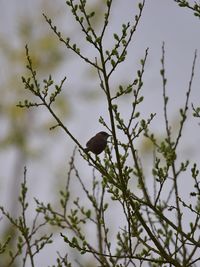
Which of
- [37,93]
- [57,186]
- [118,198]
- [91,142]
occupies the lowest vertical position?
[118,198]

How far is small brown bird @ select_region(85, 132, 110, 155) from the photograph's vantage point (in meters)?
2.19

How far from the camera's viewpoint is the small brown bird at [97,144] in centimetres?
219

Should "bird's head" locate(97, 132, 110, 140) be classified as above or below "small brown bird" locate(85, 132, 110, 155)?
above

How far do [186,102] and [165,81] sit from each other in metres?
0.24

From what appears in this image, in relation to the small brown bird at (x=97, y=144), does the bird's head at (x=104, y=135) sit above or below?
above

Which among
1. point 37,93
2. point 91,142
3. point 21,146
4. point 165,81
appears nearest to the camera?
point 37,93

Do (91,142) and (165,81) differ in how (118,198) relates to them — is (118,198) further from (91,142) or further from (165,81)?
(165,81)

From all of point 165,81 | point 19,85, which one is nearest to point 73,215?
point 165,81

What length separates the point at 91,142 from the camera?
7.32ft

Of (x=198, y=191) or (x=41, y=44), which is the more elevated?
(x=41, y=44)

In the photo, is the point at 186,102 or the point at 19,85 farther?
the point at 19,85

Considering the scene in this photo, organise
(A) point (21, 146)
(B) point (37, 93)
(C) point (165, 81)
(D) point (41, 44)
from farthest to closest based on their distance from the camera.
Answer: (D) point (41, 44) < (A) point (21, 146) < (C) point (165, 81) < (B) point (37, 93)

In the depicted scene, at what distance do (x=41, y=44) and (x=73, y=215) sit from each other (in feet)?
16.5

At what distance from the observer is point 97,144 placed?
219 cm
